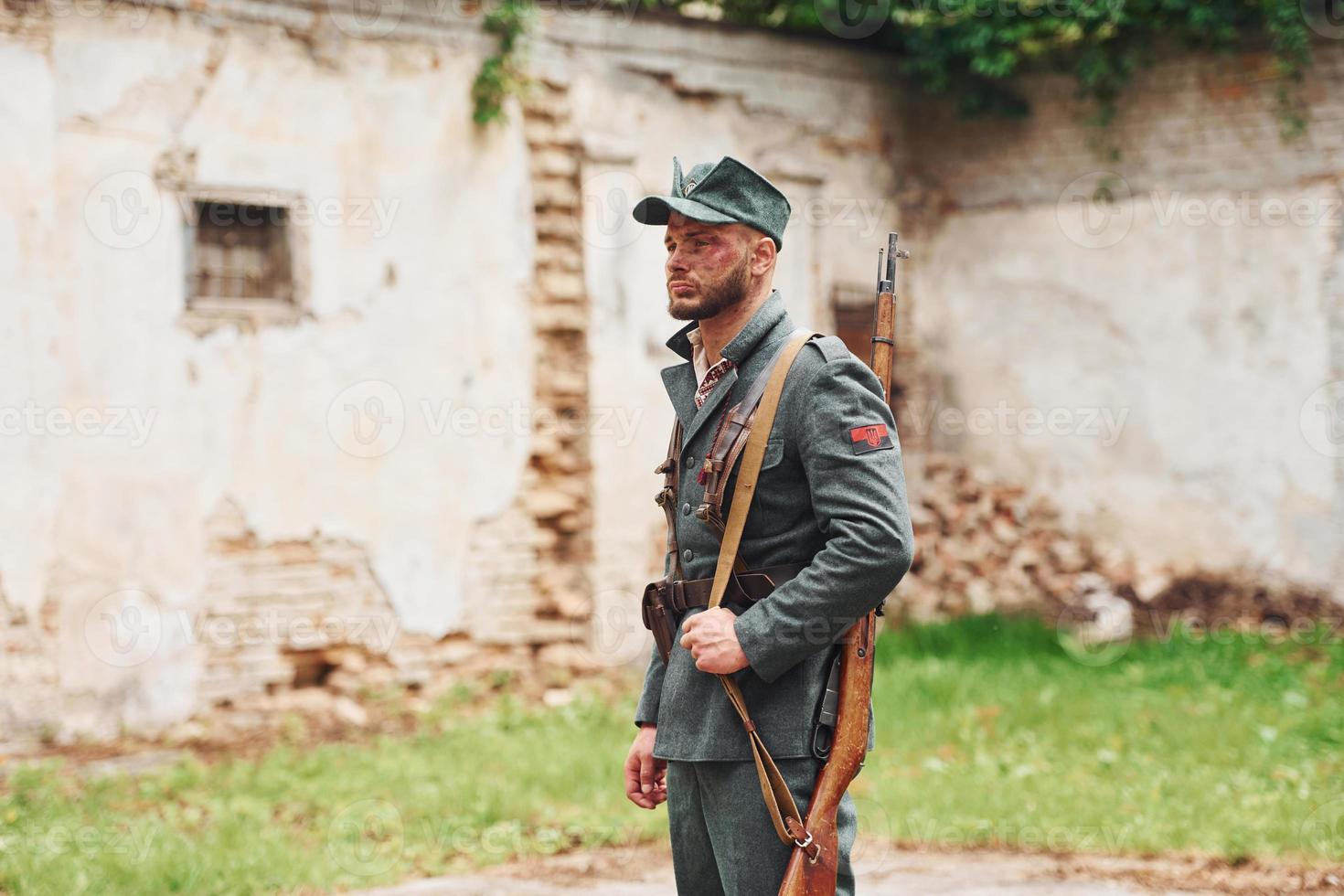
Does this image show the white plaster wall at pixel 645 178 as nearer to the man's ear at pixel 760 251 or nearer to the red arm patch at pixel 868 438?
the man's ear at pixel 760 251

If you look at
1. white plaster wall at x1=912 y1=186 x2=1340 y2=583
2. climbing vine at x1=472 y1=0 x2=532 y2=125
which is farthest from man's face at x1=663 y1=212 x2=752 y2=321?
white plaster wall at x1=912 y1=186 x2=1340 y2=583

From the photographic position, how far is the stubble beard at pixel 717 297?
2.85 meters

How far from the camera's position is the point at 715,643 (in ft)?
8.78

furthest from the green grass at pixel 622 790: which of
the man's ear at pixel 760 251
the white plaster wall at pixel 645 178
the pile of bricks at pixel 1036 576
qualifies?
the man's ear at pixel 760 251

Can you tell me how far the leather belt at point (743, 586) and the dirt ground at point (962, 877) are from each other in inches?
87.8

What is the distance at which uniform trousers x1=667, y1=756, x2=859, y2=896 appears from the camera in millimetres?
2684

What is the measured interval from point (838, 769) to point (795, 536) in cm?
46

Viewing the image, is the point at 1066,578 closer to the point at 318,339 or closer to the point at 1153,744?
the point at 1153,744

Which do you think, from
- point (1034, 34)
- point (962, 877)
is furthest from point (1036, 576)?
point (962, 877)

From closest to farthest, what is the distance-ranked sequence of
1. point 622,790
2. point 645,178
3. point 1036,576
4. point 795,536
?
point 795,536 < point 622,790 < point 645,178 < point 1036,576

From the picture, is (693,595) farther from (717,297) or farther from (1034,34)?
(1034,34)

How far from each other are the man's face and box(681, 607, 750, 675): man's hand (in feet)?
2.04

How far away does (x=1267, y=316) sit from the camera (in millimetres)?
8891

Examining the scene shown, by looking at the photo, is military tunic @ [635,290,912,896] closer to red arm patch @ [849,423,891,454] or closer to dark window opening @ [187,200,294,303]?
red arm patch @ [849,423,891,454]
